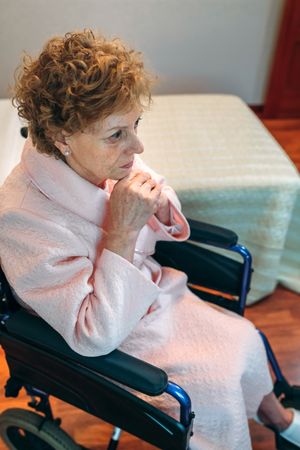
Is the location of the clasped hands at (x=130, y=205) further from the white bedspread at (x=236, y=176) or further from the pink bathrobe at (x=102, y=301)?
the white bedspread at (x=236, y=176)

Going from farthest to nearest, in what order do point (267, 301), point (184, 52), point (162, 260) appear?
point (184, 52), point (267, 301), point (162, 260)

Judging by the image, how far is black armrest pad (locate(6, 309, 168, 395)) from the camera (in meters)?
0.81

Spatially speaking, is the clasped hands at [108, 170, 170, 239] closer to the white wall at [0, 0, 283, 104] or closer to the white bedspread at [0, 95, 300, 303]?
the white bedspread at [0, 95, 300, 303]

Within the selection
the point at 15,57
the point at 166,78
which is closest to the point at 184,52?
the point at 166,78

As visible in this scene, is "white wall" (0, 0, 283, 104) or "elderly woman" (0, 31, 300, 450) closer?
"elderly woman" (0, 31, 300, 450)

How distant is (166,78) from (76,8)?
64cm

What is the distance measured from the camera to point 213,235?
1.15 m

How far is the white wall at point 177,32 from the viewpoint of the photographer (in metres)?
2.23

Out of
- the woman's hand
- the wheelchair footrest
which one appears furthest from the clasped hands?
the wheelchair footrest

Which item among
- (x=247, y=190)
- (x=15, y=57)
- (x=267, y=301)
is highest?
(x=15, y=57)

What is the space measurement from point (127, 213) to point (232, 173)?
72cm

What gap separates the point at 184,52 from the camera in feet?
8.27

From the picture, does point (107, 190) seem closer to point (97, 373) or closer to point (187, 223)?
point (187, 223)

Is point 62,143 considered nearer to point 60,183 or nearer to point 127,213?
point 60,183
